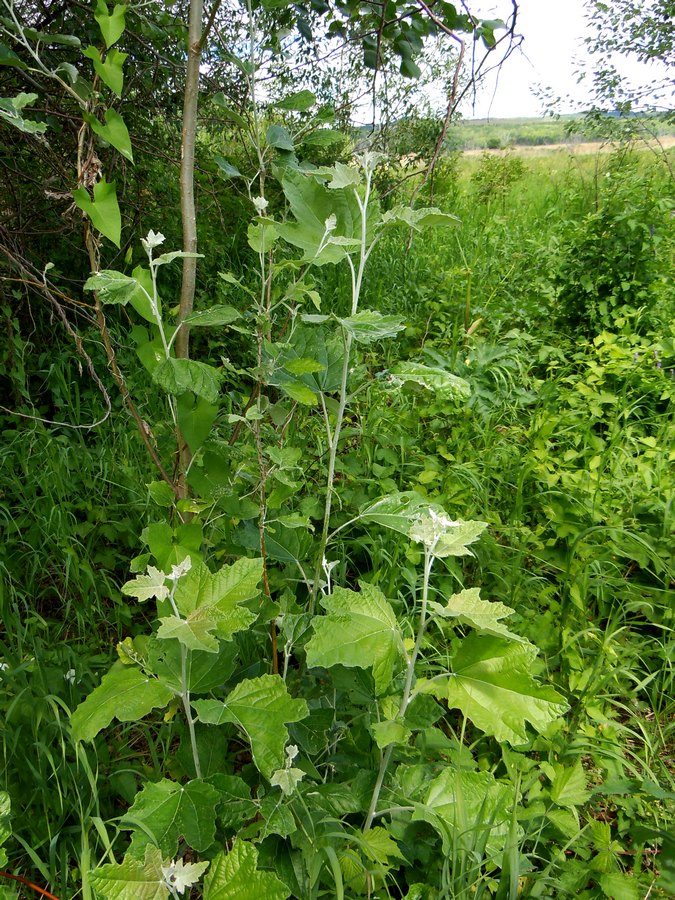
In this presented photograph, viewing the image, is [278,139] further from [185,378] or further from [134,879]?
[134,879]

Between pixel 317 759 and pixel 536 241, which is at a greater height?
pixel 536 241

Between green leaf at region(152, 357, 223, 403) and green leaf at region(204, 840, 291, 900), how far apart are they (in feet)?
2.39

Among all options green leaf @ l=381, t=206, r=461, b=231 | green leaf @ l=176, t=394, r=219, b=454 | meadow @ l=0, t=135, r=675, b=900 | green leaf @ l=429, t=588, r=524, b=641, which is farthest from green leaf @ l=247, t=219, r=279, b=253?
green leaf @ l=429, t=588, r=524, b=641

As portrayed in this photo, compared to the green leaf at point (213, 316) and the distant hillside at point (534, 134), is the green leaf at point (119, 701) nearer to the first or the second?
the green leaf at point (213, 316)

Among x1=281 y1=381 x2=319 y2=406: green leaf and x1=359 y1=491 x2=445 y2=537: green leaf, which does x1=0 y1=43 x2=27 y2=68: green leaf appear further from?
x1=359 y1=491 x2=445 y2=537: green leaf

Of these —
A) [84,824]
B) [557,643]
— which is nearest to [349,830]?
[84,824]

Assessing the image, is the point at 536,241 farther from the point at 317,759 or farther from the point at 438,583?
the point at 317,759

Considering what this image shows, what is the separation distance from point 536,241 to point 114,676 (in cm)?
452

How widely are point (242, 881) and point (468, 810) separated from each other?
1.64 ft

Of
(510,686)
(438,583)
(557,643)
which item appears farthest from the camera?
(438,583)

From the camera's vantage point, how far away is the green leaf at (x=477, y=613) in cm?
94

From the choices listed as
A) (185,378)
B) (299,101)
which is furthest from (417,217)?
(185,378)

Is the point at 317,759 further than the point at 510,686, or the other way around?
the point at 317,759

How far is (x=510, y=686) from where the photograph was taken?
3.22ft
